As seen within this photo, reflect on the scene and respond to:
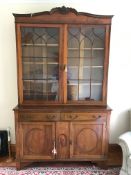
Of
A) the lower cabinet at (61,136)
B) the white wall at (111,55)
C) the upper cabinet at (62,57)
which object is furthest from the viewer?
the white wall at (111,55)

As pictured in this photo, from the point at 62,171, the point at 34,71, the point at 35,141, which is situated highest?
the point at 34,71

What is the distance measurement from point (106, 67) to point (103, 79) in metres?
0.16

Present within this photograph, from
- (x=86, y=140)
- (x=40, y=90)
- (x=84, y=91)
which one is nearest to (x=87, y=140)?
(x=86, y=140)

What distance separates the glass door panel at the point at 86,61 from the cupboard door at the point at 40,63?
0.18 m

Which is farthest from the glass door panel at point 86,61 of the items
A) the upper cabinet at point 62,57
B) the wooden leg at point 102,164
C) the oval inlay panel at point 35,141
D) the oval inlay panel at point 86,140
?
the wooden leg at point 102,164

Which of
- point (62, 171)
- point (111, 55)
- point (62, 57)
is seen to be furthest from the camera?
point (111, 55)

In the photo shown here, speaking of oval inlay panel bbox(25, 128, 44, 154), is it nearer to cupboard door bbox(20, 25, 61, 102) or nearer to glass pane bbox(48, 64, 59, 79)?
cupboard door bbox(20, 25, 61, 102)

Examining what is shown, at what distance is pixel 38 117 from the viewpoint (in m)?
2.55

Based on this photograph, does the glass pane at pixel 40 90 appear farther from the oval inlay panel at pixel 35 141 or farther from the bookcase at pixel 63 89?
the oval inlay panel at pixel 35 141

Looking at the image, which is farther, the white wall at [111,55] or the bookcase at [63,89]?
the white wall at [111,55]

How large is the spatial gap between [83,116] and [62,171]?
31.1 inches

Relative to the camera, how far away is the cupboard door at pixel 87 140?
102 inches

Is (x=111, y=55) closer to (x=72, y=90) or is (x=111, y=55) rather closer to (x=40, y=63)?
(x=72, y=90)

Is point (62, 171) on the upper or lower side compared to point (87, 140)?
lower
